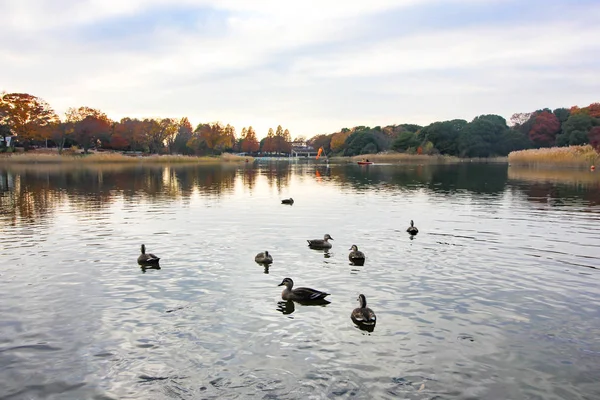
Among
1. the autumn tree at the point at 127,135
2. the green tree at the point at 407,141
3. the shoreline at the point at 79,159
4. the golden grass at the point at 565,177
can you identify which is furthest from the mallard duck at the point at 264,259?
the green tree at the point at 407,141

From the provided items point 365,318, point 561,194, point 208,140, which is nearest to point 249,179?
point 561,194

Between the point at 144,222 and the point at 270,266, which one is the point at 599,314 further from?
the point at 144,222

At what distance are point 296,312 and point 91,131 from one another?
134m

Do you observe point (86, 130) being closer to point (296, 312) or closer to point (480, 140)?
point (480, 140)

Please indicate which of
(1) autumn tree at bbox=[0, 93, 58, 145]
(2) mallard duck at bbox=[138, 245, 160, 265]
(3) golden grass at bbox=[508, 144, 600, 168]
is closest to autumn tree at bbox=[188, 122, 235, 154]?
(1) autumn tree at bbox=[0, 93, 58, 145]

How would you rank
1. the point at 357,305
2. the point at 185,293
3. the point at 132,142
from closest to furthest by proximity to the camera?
the point at 357,305 → the point at 185,293 → the point at 132,142

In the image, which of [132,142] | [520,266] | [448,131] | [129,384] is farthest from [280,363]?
[448,131]

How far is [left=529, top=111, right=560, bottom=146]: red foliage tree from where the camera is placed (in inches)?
6156

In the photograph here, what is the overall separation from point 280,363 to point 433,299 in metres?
5.43

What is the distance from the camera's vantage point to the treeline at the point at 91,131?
4820 inches

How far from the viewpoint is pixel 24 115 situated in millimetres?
121625

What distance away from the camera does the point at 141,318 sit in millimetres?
11414

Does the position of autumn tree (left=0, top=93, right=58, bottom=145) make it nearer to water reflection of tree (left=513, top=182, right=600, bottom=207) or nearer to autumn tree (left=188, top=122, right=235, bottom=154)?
autumn tree (left=188, top=122, right=235, bottom=154)

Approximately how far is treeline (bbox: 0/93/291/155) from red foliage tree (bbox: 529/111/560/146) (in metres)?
105
